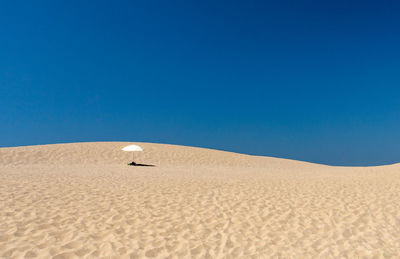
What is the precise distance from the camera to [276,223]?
302 inches

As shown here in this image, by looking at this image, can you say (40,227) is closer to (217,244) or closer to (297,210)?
(217,244)

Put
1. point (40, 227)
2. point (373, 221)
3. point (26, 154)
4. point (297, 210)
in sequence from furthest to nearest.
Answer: point (26, 154), point (297, 210), point (373, 221), point (40, 227)

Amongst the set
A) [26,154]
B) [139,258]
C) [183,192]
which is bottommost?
[139,258]

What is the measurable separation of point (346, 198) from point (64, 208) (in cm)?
1168

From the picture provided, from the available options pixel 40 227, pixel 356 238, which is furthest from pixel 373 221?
pixel 40 227

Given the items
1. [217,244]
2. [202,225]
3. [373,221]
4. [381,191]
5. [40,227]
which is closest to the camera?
[217,244]

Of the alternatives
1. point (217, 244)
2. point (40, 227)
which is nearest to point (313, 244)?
point (217, 244)

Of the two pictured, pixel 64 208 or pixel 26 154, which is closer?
pixel 64 208

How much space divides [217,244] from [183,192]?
5315 millimetres

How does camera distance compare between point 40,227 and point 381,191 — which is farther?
point 381,191

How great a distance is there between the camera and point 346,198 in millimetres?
10758

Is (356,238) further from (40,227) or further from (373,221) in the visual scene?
(40,227)

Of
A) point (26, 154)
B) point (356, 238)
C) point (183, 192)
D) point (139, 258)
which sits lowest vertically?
point (139, 258)

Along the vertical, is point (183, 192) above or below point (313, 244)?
above
